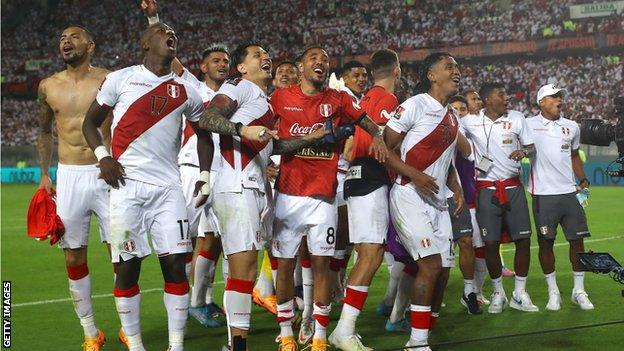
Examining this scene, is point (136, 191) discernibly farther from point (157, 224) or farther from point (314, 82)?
point (314, 82)

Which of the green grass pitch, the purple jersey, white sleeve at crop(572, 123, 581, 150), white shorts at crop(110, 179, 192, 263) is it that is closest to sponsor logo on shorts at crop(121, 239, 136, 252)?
white shorts at crop(110, 179, 192, 263)

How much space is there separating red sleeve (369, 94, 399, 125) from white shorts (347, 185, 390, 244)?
23.5 inches

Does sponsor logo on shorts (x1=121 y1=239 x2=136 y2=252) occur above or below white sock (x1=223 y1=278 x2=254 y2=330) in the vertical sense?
above

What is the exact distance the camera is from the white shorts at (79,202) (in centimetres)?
724

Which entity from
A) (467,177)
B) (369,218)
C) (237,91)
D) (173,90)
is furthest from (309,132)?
(467,177)

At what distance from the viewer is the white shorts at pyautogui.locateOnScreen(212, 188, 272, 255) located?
658cm

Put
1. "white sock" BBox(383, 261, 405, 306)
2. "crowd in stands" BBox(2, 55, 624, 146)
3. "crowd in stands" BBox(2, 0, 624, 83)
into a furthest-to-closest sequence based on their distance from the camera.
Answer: "crowd in stands" BBox(2, 0, 624, 83) → "crowd in stands" BBox(2, 55, 624, 146) → "white sock" BBox(383, 261, 405, 306)

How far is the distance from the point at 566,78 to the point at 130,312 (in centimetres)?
3154

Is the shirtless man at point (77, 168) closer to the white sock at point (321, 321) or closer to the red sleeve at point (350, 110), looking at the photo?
the white sock at point (321, 321)

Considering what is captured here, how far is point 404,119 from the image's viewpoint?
7.00m

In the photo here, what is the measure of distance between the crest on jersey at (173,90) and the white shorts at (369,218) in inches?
63.8

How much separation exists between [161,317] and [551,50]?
1169 inches

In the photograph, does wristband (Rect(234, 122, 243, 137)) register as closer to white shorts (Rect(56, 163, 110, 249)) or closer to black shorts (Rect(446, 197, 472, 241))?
white shorts (Rect(56, 163, 110, 249))

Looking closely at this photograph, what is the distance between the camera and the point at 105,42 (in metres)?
48.0
